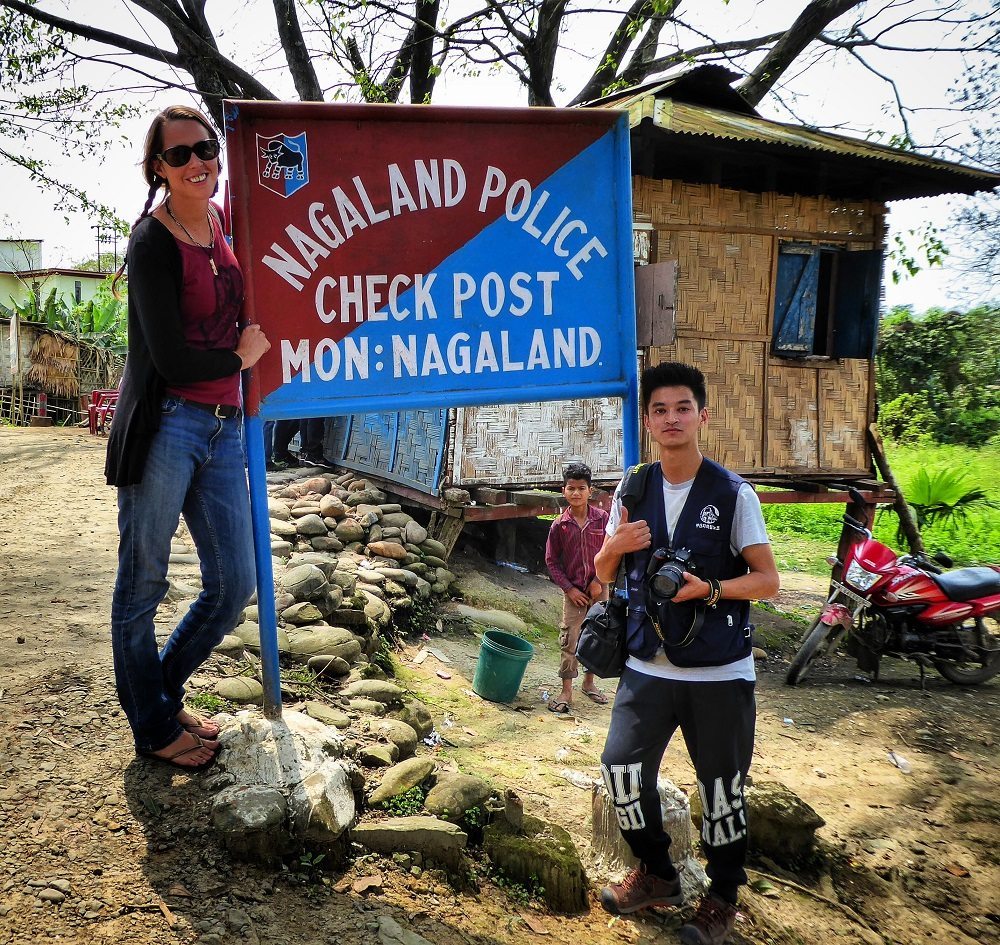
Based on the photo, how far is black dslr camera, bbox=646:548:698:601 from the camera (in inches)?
93.3

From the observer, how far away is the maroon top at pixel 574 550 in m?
5.34

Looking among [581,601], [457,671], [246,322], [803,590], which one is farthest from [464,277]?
[803,590]

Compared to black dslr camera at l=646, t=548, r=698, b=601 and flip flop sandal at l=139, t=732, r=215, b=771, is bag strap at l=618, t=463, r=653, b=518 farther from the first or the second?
flip flop sandal at l=139, t=732, r=215, b=771

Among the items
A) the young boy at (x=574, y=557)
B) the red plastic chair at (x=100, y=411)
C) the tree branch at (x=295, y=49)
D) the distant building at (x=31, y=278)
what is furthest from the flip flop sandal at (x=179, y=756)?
the distant building at (x=31, y=278)

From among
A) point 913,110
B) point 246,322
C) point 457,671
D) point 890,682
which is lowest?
point 890,682

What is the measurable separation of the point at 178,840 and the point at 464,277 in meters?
1.95

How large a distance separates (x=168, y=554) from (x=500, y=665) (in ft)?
10.5

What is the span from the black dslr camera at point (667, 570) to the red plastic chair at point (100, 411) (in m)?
14.0

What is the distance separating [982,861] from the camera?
3.89 metres

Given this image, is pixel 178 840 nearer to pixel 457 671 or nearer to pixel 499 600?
pixel 457 671

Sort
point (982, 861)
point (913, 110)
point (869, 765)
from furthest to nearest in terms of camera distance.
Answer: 1. point (913, 110)
2. point (869, 765)
3. point (982, 861)

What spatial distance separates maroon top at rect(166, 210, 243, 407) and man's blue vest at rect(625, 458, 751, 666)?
1407 millimetres

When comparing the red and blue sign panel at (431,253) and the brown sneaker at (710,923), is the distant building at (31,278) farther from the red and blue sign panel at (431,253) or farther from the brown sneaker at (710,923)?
the brown sneaker at (710,923)

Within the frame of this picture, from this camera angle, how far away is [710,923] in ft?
8.51
